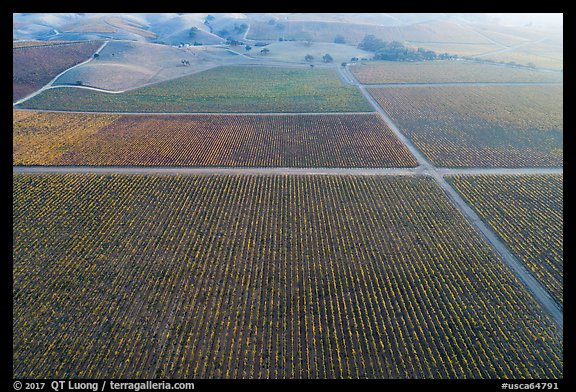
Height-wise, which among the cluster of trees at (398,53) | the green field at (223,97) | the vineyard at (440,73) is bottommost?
the green field at (223,97)

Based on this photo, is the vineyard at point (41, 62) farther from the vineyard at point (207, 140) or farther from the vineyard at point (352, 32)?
the vineyard at point (352, 32)

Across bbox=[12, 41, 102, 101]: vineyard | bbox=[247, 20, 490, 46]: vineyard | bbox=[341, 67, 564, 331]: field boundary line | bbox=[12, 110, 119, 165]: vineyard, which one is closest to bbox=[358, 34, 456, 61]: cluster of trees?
bbox=[247, 20, 490, 46]: vineyard

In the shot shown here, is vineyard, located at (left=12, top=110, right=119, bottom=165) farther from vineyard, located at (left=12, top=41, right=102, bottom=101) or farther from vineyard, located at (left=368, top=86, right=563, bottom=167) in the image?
vineyard, located at (left=368, top=86, right=563, bottom=167)

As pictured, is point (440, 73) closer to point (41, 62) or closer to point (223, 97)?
point (223, 97)

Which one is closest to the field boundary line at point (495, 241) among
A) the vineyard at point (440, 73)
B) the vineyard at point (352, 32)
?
the vineyard at point (440, 73)

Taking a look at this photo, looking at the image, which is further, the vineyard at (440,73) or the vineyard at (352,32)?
the vineyard at (352,32)
